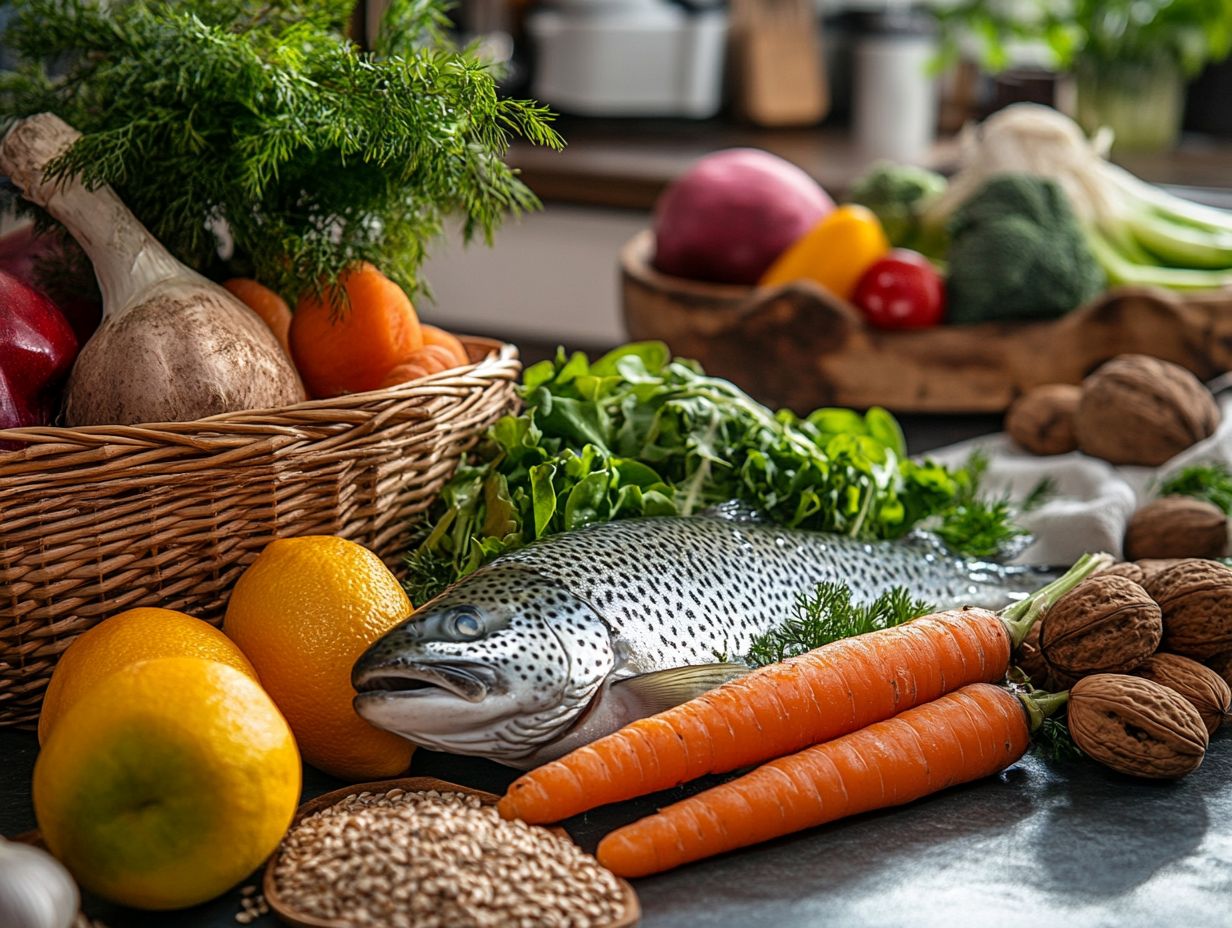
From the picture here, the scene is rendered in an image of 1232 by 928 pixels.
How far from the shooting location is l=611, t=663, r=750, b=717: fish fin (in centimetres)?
96

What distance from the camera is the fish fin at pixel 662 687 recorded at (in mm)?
959

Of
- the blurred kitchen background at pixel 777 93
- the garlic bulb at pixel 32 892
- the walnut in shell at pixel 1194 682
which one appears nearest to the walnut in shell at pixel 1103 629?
the walnut in shell at pixel 1194 682

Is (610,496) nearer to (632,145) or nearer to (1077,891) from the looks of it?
(1077,891)

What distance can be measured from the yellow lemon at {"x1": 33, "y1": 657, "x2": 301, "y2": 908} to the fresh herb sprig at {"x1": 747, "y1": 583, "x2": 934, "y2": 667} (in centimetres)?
40

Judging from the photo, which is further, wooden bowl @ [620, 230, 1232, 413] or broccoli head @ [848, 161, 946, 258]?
broccoli head @ [848, 161, 946, 258]

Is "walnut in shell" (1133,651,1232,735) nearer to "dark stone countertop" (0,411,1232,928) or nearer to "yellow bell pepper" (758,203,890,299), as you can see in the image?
"dark stone countertop" (0,411,1232,928)

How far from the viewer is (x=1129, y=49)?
3.03 metres

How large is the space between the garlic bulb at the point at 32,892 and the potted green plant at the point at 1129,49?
2.92 m

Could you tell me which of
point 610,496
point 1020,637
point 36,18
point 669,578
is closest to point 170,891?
point 669,578

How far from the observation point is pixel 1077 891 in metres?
0.86

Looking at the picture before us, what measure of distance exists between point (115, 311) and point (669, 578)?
0.49 metres

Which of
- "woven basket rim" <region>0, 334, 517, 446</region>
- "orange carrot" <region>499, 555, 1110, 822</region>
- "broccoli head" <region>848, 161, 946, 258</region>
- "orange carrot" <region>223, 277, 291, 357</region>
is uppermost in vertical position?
"broccoli head" <region>848, 161, 946, 258</region>

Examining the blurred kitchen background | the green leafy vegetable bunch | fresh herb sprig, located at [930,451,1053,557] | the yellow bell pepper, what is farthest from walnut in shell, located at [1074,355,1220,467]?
the green leafy vegetable bunch

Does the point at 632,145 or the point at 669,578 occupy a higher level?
the point at 632,145
